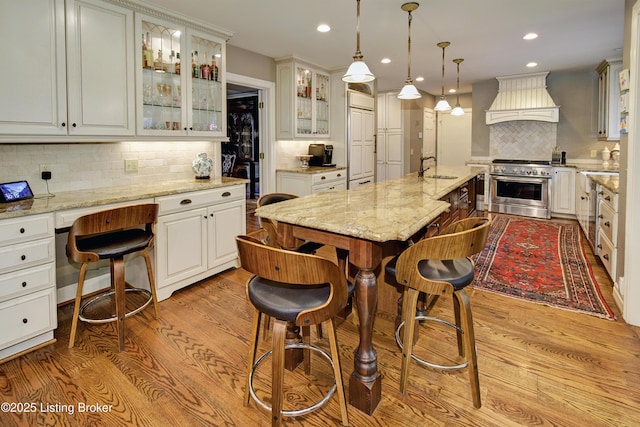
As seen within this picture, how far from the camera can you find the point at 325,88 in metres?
5.68

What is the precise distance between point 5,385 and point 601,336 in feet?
11.8

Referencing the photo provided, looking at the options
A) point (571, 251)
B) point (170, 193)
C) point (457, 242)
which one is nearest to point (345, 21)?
point (170, 193)

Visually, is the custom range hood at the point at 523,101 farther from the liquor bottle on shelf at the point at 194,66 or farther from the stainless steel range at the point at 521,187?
the liquor bottle on shelf at the point at 194,66

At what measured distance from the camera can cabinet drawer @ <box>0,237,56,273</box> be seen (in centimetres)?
207

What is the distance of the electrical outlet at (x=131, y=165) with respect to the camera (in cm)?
329

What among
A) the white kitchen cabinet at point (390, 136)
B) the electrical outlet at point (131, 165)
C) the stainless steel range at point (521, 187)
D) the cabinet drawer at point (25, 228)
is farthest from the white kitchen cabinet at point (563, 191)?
the cabinet drawer at point (25, 228)

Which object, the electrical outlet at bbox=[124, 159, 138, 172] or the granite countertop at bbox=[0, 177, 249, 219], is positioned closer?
the granite countertop at bbox=[0, 177, 249, 219]

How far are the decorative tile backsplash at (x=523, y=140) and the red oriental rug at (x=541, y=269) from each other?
6.19 feet

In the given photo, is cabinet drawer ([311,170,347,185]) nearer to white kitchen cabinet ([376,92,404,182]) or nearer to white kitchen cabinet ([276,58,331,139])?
white kitchen cabinet ([276,58,331,139])

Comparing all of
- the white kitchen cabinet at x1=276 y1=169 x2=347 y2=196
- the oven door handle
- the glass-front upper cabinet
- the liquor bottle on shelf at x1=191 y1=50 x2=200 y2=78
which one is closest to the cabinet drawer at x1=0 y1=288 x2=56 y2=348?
the glass-front upper cabinet

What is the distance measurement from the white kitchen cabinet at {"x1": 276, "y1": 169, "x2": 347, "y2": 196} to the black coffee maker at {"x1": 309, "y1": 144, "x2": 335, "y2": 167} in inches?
9.5

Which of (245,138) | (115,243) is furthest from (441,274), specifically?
(245,138)

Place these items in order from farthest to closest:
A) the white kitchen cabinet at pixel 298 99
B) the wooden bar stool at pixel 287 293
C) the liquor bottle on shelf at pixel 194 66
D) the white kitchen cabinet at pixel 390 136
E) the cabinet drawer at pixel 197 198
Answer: the white kitchen cabinet at pixel 390 136, the white kitchen cabinet at pixel 298 99, the liquor bottle on shelf at pixel 194 66, the cabinet drawer at pixel 197 198, the wooden bar stool at pixel 287 293

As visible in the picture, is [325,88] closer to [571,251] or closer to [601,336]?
[571,251]
